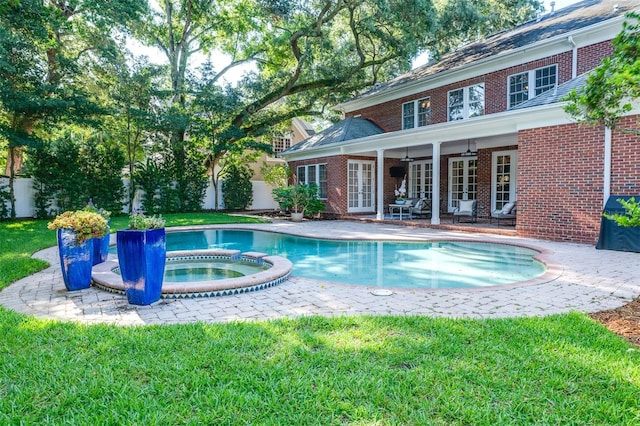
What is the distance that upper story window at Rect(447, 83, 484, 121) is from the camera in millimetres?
13742

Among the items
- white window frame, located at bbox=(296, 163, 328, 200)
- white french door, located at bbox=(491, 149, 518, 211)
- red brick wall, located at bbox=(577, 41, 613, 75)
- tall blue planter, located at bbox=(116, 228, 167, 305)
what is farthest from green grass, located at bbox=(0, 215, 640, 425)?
white window frame, located at bbox=(296, 163, 328, 200)

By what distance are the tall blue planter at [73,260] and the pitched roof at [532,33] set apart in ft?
43.8

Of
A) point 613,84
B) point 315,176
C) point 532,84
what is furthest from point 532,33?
point 613,84

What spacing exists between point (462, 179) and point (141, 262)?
14121 millimetres

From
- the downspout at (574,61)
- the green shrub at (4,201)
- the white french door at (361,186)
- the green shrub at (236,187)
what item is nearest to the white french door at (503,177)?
the downspout at (574,61)

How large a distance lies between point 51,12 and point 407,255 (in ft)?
36.3

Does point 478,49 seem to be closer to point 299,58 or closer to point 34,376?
point 299,58

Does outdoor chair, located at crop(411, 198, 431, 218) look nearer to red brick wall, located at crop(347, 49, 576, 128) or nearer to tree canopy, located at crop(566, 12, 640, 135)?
red brick wall, located at crop(347, 49, 576, 128)

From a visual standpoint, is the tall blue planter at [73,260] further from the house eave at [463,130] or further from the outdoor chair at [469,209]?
the outdoor chair at [469,209]

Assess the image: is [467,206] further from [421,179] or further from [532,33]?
[532,33]

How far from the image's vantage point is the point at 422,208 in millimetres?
15258

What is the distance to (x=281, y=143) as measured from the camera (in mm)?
26875

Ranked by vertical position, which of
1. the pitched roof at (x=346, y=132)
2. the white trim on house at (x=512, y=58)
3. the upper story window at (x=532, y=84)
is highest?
the white trim on house at (x=512, y=58)

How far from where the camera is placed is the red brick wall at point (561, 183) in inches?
337
